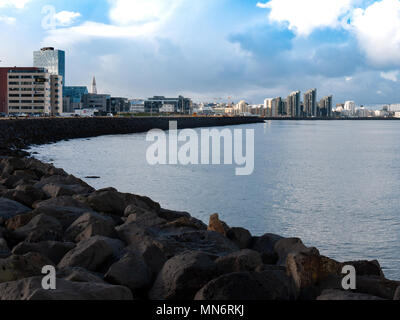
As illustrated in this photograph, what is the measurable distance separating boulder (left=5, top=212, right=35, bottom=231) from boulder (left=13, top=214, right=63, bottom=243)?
0.29 metres

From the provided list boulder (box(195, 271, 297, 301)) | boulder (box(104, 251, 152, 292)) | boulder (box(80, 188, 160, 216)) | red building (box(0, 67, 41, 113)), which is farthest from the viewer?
red building (box(0, 67, 41, 113))

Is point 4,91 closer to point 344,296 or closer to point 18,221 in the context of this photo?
point 18,221

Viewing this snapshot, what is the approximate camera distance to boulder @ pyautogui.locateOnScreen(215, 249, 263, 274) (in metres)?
5.55

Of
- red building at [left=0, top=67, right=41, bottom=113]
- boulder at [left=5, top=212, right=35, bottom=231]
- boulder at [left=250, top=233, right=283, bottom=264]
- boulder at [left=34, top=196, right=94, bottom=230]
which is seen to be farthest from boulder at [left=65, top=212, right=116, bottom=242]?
red building at [left=0, top=67, right=41, bottom=113]

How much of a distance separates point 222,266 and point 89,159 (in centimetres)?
2942

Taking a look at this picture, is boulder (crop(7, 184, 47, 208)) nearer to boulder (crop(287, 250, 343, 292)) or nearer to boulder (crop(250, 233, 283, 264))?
boulder (crop(250, 233, 283, 264))

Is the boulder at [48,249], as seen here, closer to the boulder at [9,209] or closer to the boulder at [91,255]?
the boulder at [91,255]

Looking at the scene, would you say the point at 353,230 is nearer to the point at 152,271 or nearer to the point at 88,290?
the point at 152,271

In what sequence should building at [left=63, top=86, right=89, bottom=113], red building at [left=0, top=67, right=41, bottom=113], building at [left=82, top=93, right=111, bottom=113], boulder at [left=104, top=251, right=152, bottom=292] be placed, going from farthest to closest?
1. building at [left=82, top=93, right=111, bottom=113]
2. building at [left=63, top=86, right=89, bottom=113]
3. red building at [left=0, top=67, right=41, bottom=113]
4. boulder at [left=104, top=251, right=152, bottom=292]

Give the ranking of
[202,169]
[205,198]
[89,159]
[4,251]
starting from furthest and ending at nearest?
[89,159]
[202,169]
[205,198]
[4,251]

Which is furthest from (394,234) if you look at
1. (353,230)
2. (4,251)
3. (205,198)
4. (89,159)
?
(89,159)

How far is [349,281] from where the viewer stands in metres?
5.62

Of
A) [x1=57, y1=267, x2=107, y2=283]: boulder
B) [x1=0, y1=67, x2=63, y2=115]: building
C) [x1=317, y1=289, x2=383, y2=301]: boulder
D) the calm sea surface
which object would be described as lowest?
the calm sea surface

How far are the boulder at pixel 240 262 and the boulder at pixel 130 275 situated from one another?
824mm
